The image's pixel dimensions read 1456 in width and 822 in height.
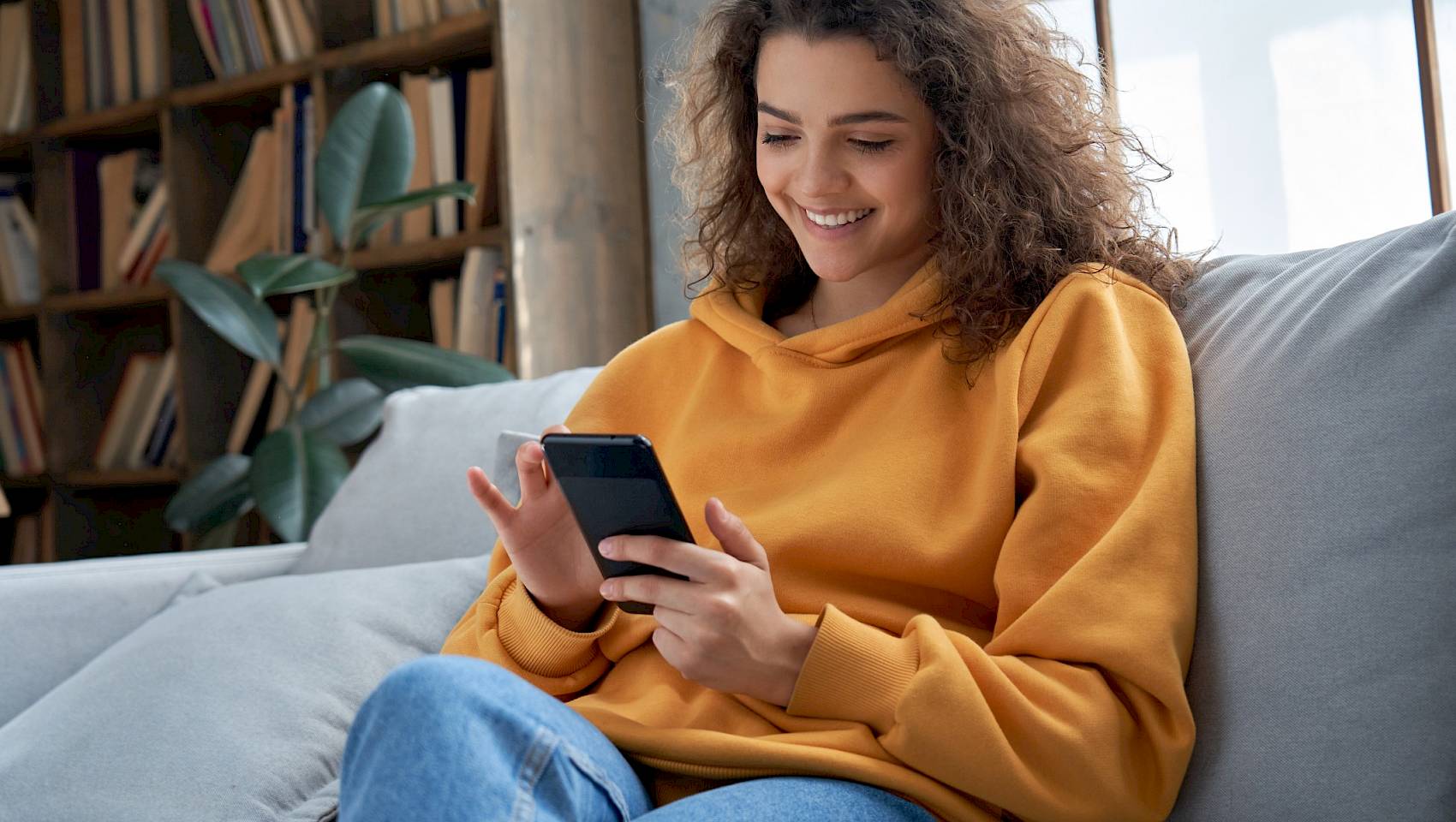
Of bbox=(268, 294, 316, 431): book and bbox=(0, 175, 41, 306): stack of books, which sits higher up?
bbox=(0, 175, 41, 306): stack of books

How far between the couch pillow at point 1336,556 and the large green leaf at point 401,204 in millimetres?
1636

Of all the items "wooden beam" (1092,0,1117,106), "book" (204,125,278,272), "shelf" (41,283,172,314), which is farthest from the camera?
"shelf" (41,283,172,314)

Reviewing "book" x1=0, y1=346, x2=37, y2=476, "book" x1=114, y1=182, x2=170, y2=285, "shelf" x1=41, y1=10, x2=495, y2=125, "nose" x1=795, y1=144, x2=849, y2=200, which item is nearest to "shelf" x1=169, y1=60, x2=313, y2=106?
"shelf" x1=41, y1=10, x2=495, y2=125

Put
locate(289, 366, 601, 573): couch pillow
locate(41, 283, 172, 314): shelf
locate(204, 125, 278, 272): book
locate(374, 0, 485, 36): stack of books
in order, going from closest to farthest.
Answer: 1. locate(289, 366, 601, 573): couch pillow
2. locate(374, 0, 485, 36): stack of books
3. locate(204, 125, 278, 272): book
4. locate(41, 283, 172, 314): shelf

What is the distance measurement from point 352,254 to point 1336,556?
2217 millimetres

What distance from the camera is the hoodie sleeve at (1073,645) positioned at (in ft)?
2.68

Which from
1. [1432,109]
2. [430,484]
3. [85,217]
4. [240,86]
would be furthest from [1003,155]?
[85,217]

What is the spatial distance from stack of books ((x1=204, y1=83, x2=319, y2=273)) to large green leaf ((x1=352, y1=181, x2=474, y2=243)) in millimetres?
340

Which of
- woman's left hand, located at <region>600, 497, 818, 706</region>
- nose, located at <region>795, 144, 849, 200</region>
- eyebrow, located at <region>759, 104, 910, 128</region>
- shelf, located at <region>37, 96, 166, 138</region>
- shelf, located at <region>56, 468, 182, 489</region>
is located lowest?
woman's left hand, located at <region>600, 497, 818, 706</region>

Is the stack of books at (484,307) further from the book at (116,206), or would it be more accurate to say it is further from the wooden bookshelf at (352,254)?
the book at (116,206)

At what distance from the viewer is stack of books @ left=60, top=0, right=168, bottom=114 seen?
2932mm

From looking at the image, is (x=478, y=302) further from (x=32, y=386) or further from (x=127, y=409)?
(x=32, y=386)

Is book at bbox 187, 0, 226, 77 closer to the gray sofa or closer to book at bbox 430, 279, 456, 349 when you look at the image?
book at bbox 430, 279, 456, 349

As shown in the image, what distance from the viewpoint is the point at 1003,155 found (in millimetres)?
1095
